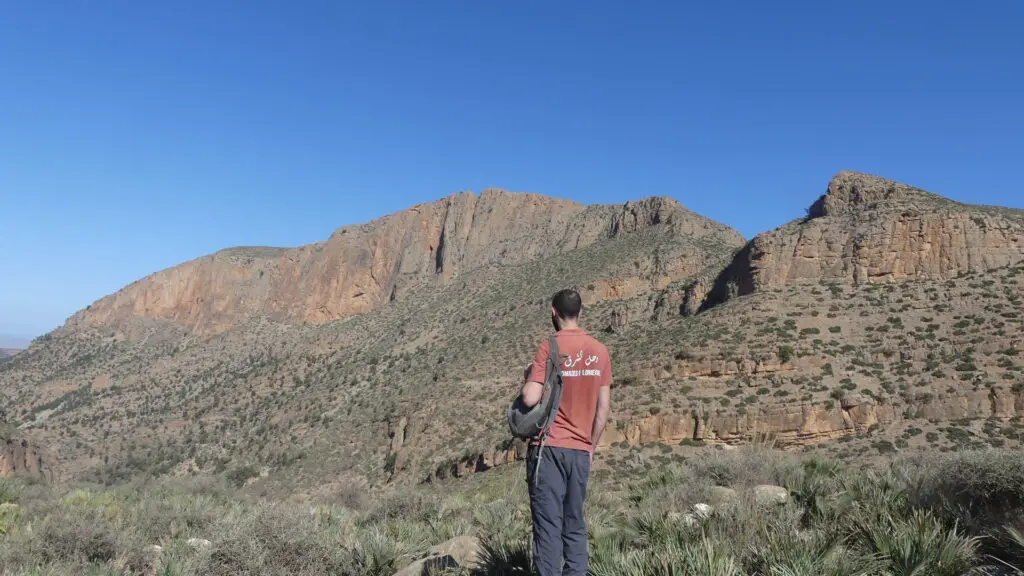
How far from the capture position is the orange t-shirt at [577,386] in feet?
13.8

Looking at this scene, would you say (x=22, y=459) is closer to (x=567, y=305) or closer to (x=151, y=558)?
(x=151, y=558)

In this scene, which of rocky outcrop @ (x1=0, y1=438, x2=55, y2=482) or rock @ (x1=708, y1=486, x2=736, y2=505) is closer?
rock @ (x1=708, y1=486, x2=736, y2=505)

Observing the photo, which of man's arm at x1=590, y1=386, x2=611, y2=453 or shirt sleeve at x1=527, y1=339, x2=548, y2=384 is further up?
shirt sleeve at x1=527, y1=339, x2=548, y2=384

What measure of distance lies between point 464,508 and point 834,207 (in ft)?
A: 119

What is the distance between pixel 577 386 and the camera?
13.9 feet

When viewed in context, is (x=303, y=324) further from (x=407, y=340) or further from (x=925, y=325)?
(x=925, y=325)

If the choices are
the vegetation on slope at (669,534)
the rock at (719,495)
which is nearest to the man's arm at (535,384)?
the vegetation on slope at (669,534)

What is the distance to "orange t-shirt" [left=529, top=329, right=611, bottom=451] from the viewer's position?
420cm

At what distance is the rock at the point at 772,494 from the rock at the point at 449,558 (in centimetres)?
356

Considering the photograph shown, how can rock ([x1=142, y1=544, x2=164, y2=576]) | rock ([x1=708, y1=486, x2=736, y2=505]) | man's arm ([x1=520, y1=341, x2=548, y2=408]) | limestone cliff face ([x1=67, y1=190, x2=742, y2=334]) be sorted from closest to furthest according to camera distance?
man's arm ([x1=520, y1=341, x2=548, y2=408]) < rock ([x1=142, y1=544, x2=164, y2=576]) < rock ([x1=708, y1=486, x2=736, y2=505]) < limestone cliff face ([x1=67, y1=190, x2=742, y2=334])

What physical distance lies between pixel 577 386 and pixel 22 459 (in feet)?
93.8

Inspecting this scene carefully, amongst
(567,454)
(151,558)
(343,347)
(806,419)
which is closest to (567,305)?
(567,454)

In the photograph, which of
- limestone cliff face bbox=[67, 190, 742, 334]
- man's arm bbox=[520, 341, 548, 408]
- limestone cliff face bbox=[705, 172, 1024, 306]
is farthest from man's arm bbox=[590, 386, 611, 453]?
limestone cliff face bbox=[67, 190, 742, 334]

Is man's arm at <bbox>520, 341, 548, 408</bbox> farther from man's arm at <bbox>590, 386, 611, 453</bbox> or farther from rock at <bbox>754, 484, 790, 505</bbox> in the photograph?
rock at <bbox>754, 484, 790, 505</bbox>
